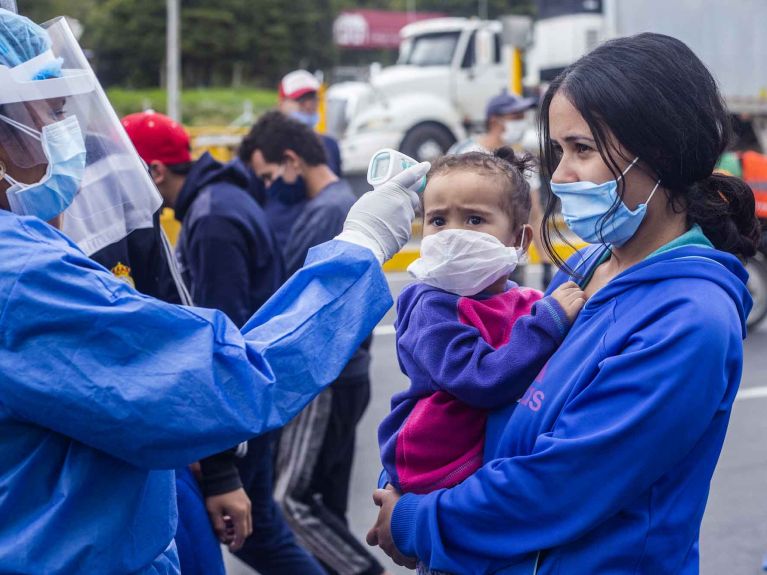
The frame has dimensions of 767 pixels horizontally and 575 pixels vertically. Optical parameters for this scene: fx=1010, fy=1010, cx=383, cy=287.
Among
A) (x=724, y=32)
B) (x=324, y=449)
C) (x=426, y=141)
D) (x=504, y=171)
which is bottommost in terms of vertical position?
(x=324, y=449)

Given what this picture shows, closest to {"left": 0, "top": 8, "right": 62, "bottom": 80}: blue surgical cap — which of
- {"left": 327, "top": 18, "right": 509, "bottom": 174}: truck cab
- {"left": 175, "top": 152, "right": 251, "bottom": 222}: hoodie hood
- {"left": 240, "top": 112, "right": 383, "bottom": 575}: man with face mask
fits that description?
{"left": 175, "top": 152, "right": 251, "bottom": 222}: hoodie hood

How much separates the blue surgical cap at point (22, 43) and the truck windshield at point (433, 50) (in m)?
15.8

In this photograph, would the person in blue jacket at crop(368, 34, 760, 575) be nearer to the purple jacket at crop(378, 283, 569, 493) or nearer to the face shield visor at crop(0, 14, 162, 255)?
the purple jacket at crop(378, 283, 569, 493)

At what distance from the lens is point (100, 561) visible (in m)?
1.69

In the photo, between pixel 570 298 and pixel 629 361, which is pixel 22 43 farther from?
pixel 629 361

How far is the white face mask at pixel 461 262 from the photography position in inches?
80.4

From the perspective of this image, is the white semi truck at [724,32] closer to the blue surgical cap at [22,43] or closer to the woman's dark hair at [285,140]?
the woman's dark hair at [285,140]

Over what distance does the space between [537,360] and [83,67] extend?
1.12 m

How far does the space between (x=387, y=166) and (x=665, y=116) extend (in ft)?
1.92

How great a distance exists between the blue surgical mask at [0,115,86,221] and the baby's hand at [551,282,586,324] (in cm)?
95

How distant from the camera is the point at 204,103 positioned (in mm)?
41656

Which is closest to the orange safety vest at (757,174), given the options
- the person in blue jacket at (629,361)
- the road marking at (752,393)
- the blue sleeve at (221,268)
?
the road marking at (752,393)

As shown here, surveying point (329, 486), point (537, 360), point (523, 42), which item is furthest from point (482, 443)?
point (523, 42)

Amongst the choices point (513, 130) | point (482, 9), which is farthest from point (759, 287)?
point (482, 9)
